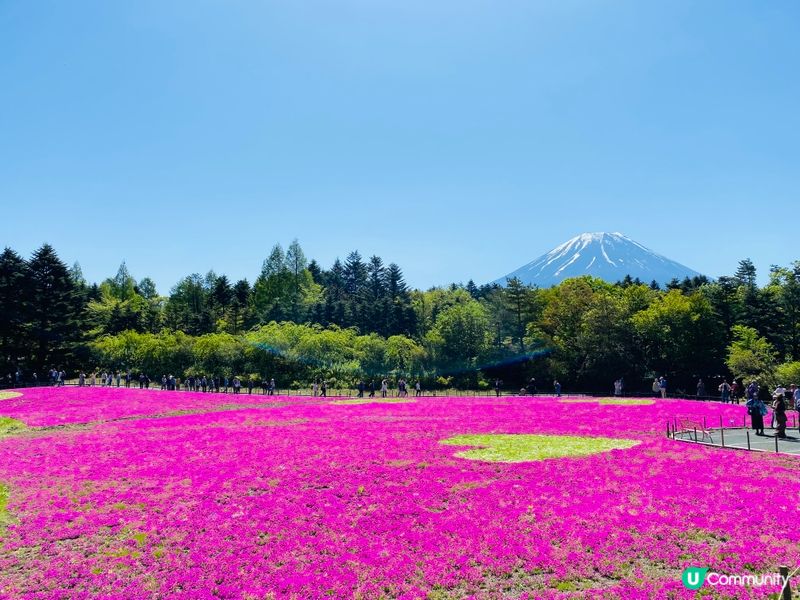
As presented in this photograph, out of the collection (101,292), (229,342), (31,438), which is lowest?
(31,438)

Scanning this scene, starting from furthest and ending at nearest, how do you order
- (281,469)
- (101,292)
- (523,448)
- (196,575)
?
(101,292) < (523,448) < (281,469) < (196,575)

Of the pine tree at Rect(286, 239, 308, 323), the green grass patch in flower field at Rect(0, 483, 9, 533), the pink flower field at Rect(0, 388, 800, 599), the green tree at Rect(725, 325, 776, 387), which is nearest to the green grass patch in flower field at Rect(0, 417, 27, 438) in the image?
the pink flower field at Rect(0, 388, 800, 599)

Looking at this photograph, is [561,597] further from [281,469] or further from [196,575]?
[281,469]

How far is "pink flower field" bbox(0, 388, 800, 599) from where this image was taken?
34.7 feet

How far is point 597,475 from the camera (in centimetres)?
1767

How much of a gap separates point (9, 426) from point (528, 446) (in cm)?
3046

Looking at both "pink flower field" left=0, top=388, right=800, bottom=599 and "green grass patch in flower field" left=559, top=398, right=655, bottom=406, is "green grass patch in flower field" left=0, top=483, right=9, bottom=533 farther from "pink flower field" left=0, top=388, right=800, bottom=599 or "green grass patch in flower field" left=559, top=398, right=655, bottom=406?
"green grass patch in flower field" left=559, top=398, right=655, bottom=406

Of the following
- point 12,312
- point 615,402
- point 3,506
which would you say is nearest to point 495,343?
point 615,402

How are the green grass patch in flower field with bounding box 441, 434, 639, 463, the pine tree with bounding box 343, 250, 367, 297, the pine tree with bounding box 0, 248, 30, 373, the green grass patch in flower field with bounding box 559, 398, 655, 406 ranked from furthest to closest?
1. the pine tree with bounding box 343, 250, 367, 297
2. the pine tree with bounding box 0, 248, 30, 373
3. the green grass patch in flower field with bounding box 559, 398, 655, 406
4. the green grass patch in flower field with bounding box 441, 434, 639, 463

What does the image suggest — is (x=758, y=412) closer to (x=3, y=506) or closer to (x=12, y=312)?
(x=3, y=506)

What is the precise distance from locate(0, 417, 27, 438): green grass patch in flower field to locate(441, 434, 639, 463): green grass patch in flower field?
25.1 m

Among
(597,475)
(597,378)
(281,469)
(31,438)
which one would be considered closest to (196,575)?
(281,469)

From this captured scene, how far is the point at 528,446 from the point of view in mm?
23797

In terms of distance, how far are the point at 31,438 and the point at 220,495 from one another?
18169mm
